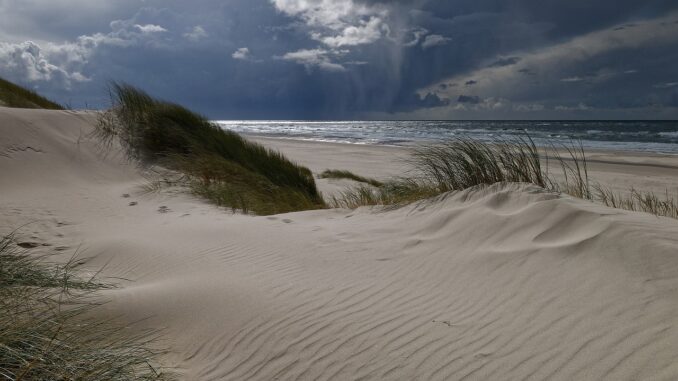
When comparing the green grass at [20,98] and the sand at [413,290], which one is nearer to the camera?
the sand at [413,290]

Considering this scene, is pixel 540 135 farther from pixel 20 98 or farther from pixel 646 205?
pixel 20 98

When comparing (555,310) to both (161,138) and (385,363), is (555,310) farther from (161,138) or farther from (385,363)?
(161,138)

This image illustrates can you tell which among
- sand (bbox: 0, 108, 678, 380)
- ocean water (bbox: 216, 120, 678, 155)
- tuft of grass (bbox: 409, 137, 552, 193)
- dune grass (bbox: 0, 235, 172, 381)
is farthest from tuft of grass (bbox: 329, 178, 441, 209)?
dune grass (bbox: 0, 235, 172, 381)

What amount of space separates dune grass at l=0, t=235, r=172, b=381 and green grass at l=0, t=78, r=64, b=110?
10.6 meters

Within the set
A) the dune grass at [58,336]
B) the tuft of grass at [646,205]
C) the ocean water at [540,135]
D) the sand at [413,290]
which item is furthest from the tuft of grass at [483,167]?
the dune grass at [58,336]

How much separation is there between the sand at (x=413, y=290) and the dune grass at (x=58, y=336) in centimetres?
16

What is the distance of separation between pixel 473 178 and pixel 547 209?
1491 mm

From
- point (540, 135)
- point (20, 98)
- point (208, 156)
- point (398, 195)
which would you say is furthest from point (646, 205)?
point (540, 135)

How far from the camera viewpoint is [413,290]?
279 cm

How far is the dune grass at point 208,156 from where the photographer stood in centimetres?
652

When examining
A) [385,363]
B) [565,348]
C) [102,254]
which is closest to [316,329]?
[385,363]

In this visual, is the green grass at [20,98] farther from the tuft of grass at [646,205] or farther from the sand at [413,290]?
the tuft of grass at [646,205]

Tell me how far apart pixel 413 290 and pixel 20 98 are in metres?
13.3

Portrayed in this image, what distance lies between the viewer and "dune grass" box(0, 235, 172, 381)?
1.70m
